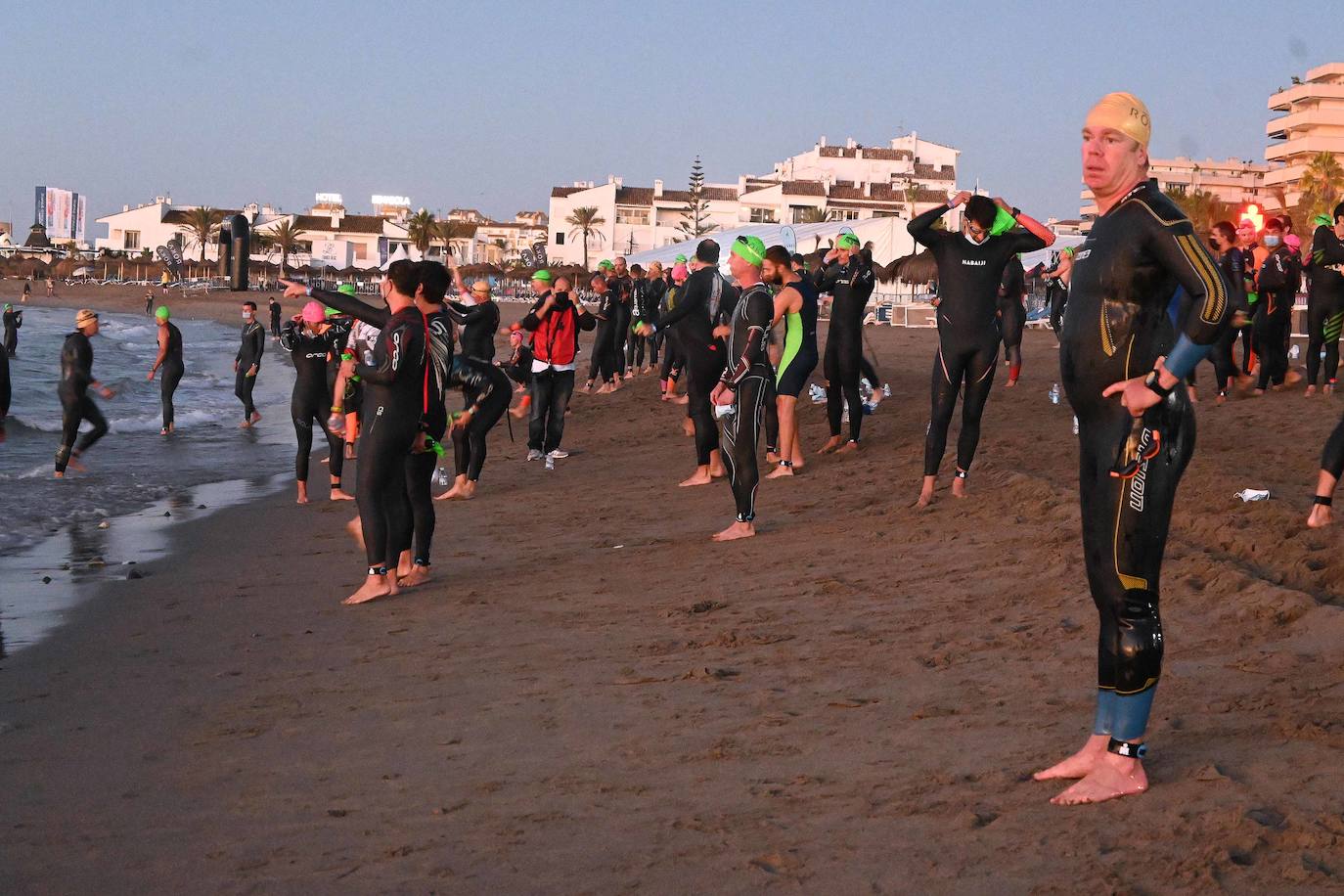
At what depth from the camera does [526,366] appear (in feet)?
40.1

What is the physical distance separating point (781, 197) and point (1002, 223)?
313 feet

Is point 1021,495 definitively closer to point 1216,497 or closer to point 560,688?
point 1216,497

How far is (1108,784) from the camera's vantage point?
12.4ft

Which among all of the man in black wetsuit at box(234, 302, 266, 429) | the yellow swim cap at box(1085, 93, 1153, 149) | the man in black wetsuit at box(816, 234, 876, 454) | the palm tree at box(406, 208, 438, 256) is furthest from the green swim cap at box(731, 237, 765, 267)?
the palm tree at box(406, 208, 438, 256)

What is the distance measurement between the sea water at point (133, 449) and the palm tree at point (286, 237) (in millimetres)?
85215

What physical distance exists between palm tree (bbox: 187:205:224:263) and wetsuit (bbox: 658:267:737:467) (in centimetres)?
12129

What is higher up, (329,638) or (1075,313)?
(1075,313)

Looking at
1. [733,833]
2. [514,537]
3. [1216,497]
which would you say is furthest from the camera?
[514,537]

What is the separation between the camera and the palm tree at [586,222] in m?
110

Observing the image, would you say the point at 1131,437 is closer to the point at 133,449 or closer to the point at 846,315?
the point at 846,315

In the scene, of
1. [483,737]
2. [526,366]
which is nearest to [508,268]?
[526,366]

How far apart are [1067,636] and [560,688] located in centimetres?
211

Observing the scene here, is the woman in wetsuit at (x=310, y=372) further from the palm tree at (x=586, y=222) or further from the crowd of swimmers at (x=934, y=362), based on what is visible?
the palm tree at (x=586, y=222)

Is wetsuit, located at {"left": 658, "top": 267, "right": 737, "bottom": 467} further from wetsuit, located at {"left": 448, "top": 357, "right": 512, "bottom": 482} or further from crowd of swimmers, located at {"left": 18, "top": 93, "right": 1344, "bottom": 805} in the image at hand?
wetsuit, located at {"left": 448, "top": 357, "right": 512, "bottom": 482}
